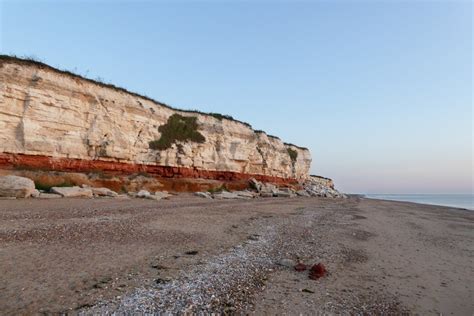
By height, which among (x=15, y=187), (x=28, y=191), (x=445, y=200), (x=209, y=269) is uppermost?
(x=445, y=200)

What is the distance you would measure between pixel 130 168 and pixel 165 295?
1988 centimetres

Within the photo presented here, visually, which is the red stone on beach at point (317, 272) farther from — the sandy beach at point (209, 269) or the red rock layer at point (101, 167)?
the red rock layer at point (101, 167)

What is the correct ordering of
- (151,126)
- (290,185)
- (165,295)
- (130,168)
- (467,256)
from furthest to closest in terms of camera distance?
(290,185) → (151,126) → (130,168) → (467,256) → (165,295)

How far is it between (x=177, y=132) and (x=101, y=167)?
8.21m

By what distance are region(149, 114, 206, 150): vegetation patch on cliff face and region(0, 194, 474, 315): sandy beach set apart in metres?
15.5

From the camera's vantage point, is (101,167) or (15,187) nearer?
(15,187)

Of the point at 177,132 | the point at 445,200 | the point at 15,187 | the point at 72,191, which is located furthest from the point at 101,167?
the point at 445,200

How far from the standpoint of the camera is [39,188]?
1623 cm

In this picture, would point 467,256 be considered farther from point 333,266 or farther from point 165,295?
point 165,295

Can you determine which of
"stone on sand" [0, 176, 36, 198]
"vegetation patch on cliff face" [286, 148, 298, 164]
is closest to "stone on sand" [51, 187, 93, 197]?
"stone on sand" [0, 176, 36, 198]

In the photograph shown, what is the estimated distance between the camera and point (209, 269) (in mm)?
5633

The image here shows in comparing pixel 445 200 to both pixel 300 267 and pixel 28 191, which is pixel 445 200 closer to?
pixel 300 267

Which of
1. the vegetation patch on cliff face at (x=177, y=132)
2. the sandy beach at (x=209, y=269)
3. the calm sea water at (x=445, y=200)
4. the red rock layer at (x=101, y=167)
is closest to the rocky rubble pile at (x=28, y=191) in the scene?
the red rock layer at (x=101, y=167)

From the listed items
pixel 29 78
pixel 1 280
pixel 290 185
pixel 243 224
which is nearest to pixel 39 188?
pixel 29 78
